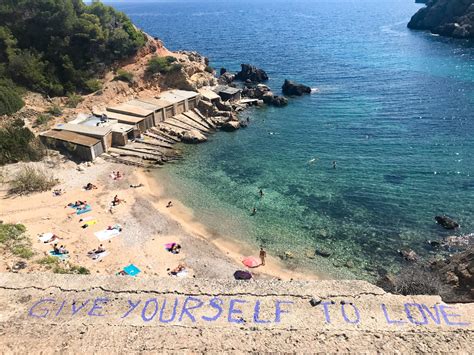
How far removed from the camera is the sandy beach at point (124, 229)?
3139cm

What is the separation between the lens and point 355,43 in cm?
12912

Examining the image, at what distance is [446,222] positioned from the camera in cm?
3681

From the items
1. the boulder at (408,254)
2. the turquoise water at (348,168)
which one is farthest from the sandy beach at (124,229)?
the boulder at (408,254)

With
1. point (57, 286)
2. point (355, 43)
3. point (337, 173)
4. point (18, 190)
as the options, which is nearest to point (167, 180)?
point (18, 190)

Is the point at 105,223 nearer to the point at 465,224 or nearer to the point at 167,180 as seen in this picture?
the point at 167,180

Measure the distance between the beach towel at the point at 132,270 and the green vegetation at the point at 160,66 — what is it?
139 feet

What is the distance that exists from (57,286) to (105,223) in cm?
1863

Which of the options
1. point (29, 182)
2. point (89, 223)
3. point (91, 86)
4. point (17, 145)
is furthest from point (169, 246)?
point (91, 86)

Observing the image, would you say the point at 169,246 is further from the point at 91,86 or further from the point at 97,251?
the point at 91,86

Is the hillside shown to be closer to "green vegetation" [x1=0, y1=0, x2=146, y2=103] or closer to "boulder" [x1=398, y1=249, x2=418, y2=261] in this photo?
"green vegetation" [x1=0, y1=0, x2=146, y2=103]

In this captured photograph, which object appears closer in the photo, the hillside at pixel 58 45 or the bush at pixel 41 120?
the bush at pixel 41 120

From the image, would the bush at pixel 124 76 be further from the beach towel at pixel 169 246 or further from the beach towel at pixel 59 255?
the beach towel at pixel 59 255

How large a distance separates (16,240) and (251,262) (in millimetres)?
19164

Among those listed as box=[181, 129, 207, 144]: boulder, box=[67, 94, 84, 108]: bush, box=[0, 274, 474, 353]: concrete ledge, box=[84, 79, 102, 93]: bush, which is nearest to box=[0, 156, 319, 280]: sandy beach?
box=[0, 274, 474, 353]: concrete ledge
